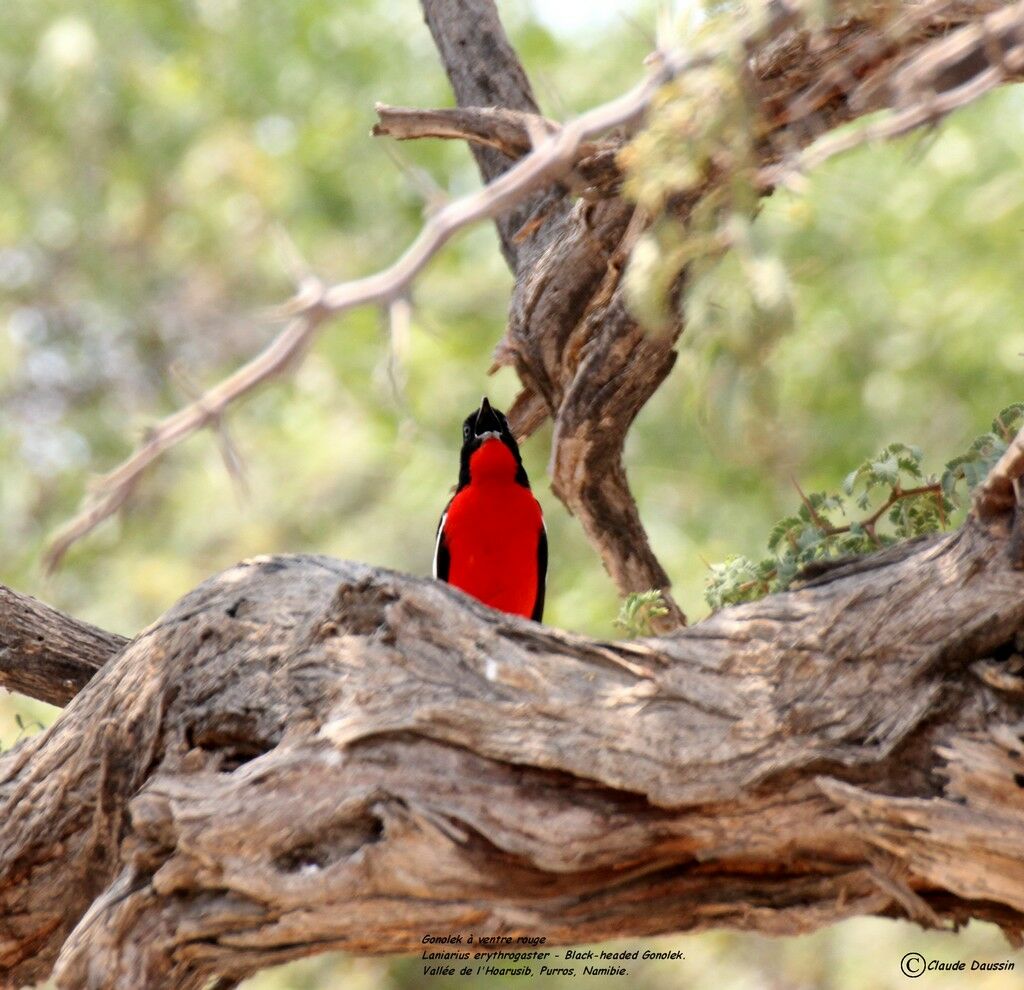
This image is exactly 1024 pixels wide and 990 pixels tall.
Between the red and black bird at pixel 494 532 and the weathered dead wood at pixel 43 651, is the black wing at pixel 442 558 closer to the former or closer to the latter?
the red and black bird at pixel 494 532

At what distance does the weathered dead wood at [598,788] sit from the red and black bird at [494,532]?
Answer: 2.87m

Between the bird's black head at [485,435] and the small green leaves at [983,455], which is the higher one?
the bird's black head at [485,435]

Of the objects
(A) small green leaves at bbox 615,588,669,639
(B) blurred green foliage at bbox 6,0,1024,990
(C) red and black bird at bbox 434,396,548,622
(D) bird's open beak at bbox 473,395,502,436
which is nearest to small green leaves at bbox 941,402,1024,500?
(A) small green leaves at bbox 615,588,669,639

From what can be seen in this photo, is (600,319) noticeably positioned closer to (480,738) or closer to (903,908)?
(480,738)

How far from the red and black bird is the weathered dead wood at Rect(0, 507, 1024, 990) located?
2.87m

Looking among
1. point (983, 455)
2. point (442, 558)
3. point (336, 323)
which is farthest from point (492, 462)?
point (983, 455)

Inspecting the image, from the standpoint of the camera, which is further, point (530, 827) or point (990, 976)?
point (990, 976)

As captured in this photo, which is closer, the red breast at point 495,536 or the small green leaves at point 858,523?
the small green leaves at point 858,523

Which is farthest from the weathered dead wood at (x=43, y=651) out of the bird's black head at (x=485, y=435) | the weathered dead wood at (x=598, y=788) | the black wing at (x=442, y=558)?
the bird's black head at (x=485, y=435)

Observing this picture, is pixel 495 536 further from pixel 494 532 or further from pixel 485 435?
pixel 485 435

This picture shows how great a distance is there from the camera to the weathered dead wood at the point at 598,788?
2.97 metres

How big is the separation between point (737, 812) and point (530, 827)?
429 mm

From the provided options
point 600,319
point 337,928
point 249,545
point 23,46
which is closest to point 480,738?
point 337,928

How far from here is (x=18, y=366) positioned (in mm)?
14195
